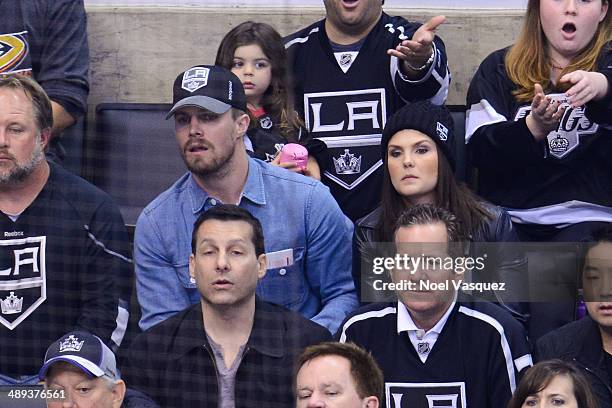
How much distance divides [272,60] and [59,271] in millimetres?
786

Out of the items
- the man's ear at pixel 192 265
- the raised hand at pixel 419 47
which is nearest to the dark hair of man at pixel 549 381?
the man's ear at pixel 192 265

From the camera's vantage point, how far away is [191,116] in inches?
123

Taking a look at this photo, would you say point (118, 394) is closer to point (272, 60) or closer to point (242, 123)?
point (242, 123)

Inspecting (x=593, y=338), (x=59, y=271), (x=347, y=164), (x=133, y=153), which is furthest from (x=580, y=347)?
(x=133, y=153)

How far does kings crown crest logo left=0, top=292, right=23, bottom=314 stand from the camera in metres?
3.06

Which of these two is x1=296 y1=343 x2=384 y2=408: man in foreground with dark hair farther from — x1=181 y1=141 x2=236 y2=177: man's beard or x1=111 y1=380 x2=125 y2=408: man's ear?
x1=181 y1=141 x2=236 y2=177: man's beard

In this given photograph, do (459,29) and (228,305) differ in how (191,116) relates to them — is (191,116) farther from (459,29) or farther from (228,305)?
(459,29)

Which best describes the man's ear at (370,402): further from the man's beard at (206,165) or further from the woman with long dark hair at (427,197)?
the man's beard at (206,165)

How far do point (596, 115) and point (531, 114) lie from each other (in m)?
0.15

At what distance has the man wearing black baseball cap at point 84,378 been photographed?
110 inches

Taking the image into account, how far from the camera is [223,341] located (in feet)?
9.42

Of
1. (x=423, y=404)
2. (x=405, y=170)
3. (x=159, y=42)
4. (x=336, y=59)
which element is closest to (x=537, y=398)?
(x=423, y=404)

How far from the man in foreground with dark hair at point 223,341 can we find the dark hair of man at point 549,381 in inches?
19.1

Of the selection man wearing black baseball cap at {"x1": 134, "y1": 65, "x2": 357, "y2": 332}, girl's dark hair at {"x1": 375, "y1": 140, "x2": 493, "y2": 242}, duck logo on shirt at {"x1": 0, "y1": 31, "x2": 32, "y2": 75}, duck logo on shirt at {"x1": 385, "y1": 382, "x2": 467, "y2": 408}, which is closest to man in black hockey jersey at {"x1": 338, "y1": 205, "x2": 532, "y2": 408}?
duck logo on shirt at {"x1": 385, "y1": 382, "x2": 467, "y2": 408}
